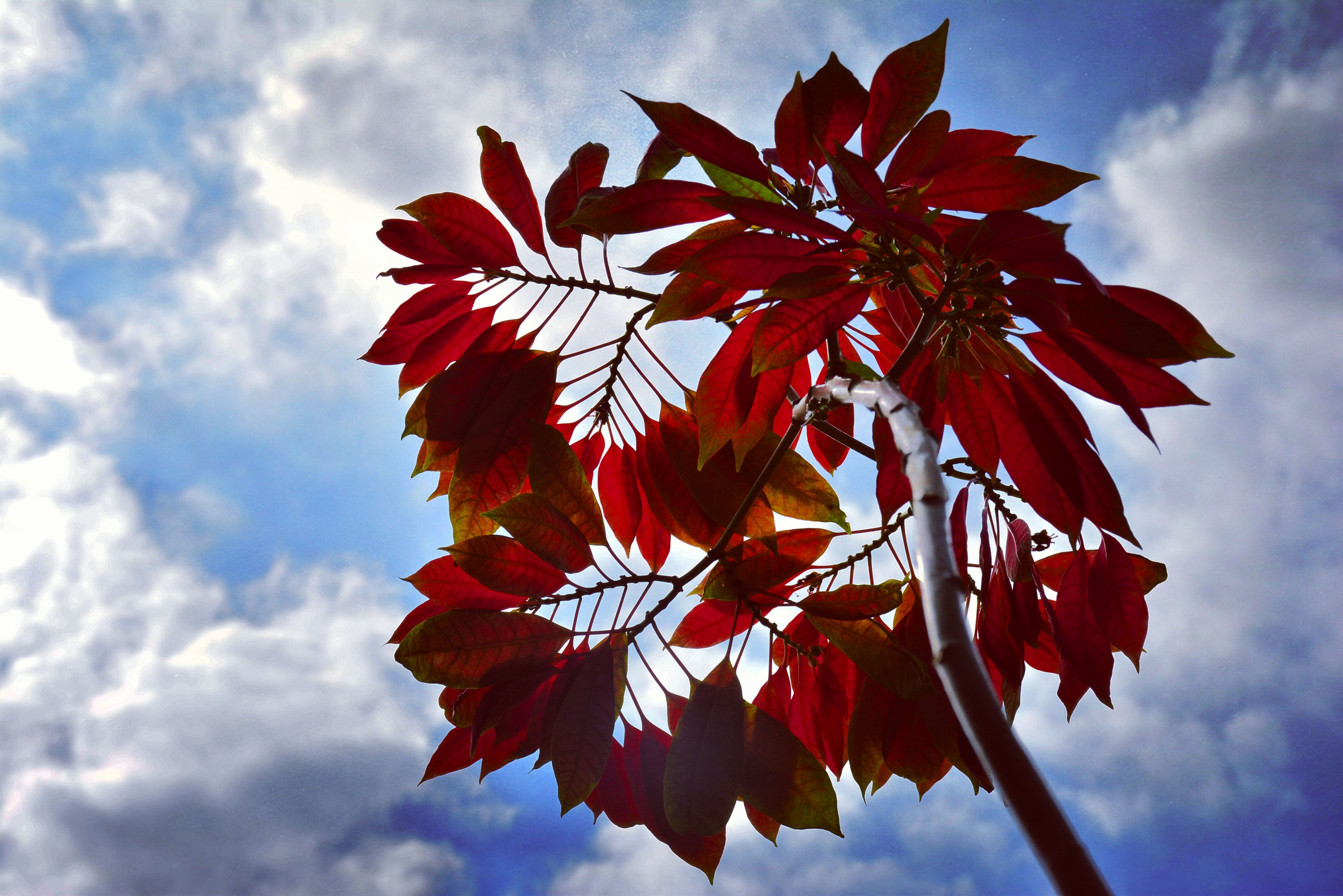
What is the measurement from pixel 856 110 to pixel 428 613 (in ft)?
2.09

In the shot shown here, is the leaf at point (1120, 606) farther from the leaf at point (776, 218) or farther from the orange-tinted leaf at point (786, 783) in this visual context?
the leaf at point (776, 218)

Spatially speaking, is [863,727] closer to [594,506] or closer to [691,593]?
[691,593]

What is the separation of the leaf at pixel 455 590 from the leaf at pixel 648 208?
36cm

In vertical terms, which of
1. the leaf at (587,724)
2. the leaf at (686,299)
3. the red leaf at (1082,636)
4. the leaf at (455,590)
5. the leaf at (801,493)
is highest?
the leaf at (686,299)

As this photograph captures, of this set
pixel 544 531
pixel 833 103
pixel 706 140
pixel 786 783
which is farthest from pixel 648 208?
pixel 786 783

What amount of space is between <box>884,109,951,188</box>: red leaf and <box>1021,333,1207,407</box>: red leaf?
0.58 ft

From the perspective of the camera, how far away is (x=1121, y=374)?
62cm

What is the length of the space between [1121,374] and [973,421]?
13 cm

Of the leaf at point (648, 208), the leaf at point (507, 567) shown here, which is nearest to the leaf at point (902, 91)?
the leaf at point (648, 208)

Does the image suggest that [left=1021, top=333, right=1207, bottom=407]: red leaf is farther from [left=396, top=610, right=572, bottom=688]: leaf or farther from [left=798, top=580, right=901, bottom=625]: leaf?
[left=396, top=610, right=572, bottom=688]: leaf

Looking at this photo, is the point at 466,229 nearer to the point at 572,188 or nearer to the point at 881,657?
the point at 572,188

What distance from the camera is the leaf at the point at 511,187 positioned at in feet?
2.48

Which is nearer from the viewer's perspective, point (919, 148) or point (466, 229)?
point (919, 148)

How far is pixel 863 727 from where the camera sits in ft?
2.37
